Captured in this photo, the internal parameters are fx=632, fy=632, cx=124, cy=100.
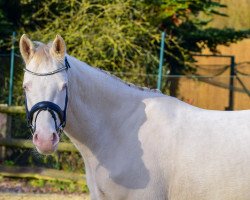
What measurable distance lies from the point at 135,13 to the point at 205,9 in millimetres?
1642

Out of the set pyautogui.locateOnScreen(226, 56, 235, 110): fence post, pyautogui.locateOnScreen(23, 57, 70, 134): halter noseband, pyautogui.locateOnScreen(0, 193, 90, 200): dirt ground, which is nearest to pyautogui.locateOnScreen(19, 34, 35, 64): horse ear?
pyautogui.locateOnScreen(23, 57, 70, 134): halter noseband

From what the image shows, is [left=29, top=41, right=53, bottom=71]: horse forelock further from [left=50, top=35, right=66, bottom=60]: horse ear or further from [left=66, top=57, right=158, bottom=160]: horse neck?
[left=66, top=57, right=158, bottom=160]: horse neck

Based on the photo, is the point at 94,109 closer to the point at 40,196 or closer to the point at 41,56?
the point at 41,56

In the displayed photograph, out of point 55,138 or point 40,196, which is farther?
point 40,196

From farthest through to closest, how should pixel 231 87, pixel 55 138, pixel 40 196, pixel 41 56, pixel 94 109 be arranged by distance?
pixel 231 87 < pixel 40 196 < pixel 94 109 < pixel 41 56 < pixel 55 138

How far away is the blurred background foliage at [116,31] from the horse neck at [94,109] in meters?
4.42

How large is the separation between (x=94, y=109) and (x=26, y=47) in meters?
0.65

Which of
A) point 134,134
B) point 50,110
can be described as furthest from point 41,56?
point 134,134

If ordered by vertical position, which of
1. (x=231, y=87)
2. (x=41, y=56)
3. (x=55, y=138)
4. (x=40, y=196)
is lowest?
(x=40, y=196)

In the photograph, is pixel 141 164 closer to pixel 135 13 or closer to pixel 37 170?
pixel 37 170

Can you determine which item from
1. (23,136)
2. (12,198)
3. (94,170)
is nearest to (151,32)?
(23,136)

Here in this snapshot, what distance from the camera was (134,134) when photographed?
429cm

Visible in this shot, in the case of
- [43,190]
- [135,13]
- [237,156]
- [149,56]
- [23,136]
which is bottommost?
[43,190]

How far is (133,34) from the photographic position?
32.7ft
